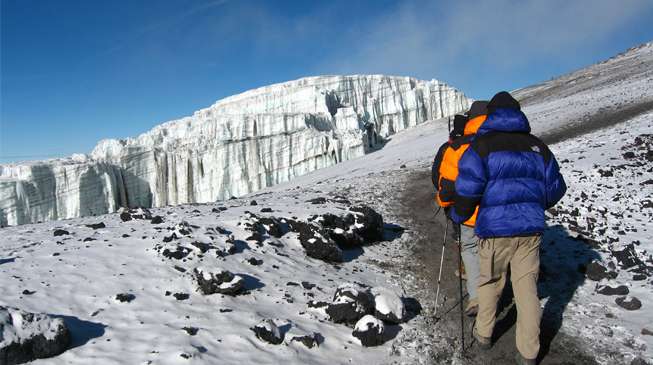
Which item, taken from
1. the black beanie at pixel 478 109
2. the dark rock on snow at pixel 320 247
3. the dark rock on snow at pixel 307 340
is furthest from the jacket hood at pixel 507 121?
→ the dark rock on snow at pixel 320 247

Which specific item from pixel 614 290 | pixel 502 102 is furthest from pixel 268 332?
pixel 614 290

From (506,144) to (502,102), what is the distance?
0.54 m

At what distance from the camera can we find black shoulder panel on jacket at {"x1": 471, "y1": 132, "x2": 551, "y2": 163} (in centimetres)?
465

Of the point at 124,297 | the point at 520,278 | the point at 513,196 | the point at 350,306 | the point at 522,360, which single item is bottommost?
the point at 522,360

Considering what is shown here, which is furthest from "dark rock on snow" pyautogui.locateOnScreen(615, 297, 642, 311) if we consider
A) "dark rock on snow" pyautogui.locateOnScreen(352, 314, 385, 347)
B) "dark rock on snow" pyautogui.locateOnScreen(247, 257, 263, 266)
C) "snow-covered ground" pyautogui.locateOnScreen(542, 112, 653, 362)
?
"dark rock on snow" pyautogui.locateOnScreen(247, 257, 263, 266)

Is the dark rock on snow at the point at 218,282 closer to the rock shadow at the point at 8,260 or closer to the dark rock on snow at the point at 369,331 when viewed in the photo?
the dark rock on snow at the point at 369,331

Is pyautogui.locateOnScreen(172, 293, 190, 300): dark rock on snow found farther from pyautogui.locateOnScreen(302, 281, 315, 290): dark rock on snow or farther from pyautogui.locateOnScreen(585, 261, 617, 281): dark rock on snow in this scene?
pyautogui.locateOnScreen(585, 261, 617, 281): dark rock on snow

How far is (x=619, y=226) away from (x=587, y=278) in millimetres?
2822

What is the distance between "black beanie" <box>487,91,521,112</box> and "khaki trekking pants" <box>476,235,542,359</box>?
5.10 feet

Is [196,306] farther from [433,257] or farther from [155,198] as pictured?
[155,198]

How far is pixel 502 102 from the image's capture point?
15.8ft

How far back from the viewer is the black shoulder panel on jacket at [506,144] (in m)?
4.65

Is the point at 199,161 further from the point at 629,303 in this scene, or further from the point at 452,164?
the point at 629,303

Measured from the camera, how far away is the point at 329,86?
6112 cm
